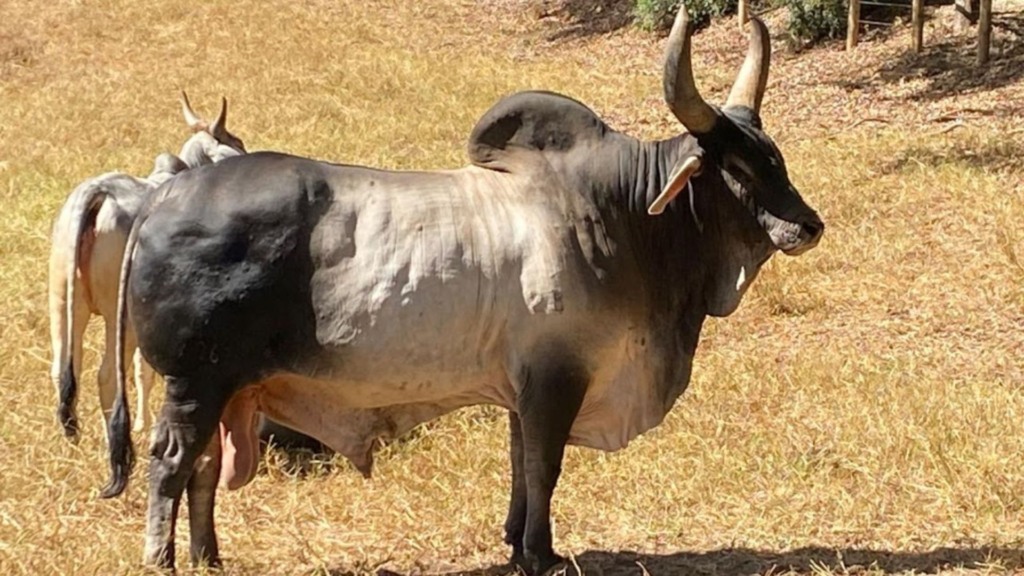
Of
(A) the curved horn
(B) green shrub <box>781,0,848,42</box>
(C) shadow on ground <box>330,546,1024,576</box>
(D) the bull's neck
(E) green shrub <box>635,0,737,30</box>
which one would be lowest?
(E) green shrub <box>635,0,737,30</box>

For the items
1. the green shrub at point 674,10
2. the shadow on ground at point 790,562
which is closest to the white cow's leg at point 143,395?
the shadow on ground at point 790,562

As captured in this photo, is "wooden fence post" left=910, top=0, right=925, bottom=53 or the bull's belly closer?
the bull's belly

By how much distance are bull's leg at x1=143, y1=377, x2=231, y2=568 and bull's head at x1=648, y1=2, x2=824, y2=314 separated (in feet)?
5.17

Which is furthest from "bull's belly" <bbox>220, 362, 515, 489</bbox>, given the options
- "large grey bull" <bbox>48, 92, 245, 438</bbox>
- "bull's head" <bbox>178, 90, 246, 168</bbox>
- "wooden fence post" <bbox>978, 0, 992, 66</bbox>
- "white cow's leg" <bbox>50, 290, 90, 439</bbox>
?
"wooden fence post" <bbox>978, 0, 992, 66</bbox>

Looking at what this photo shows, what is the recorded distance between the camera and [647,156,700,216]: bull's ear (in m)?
4.77

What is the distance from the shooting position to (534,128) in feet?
16.7

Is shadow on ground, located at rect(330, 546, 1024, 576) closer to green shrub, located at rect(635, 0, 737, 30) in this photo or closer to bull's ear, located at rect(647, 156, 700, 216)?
bull's ear, located at rect(647, 156, 700, 216)

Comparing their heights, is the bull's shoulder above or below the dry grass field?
above

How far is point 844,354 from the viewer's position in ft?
26.1

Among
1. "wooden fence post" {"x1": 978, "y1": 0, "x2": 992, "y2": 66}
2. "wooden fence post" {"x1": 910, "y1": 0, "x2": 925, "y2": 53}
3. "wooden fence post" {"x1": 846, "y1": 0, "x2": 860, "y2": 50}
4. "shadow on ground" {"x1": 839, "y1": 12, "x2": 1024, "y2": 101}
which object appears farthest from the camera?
"wooden fence post" {"x1": 846, "y1": 0, "x2": 860, "y2": 50}

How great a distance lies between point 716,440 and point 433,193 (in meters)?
2.37

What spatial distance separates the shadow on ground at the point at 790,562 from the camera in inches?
204

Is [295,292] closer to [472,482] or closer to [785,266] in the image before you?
[472,482]

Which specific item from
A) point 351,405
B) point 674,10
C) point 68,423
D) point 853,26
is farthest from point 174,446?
point 674,10
